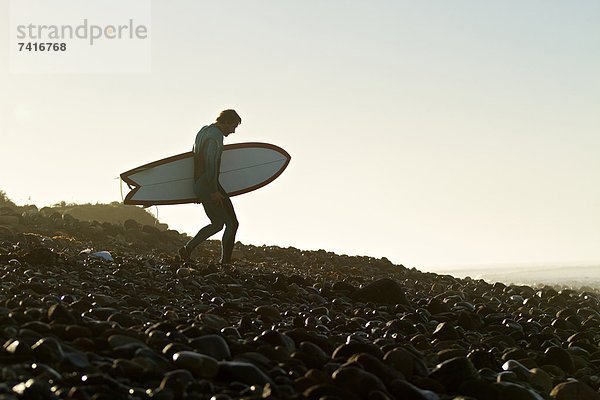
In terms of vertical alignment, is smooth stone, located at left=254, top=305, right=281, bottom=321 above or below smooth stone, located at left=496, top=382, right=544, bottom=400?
above

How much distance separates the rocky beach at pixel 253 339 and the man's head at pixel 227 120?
7.90 feet

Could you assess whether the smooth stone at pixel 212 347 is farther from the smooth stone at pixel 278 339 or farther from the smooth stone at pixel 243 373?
the smooth stone at pixel 278 339

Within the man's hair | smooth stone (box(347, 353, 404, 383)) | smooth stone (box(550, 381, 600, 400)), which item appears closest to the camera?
smooth stone (box(347, 353, 404, 383))

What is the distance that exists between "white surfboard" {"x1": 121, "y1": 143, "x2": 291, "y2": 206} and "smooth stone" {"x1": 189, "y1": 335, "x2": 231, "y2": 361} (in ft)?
27.8

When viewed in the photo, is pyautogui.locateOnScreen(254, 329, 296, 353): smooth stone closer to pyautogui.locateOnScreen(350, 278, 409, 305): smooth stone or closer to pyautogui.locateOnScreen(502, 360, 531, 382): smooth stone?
pyautogui.locateOnScreen(502, 360, 531, 382): smooth stone

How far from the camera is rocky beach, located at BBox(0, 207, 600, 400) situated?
148 inches

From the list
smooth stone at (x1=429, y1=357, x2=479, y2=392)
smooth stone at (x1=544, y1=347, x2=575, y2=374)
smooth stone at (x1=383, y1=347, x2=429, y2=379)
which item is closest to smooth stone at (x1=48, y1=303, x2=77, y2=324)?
smooth stone at (x1=383, y1=347, x2=429, y2=379)

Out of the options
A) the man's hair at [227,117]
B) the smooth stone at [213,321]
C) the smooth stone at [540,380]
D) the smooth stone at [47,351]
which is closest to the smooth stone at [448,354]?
the smooth stone at [540,380]

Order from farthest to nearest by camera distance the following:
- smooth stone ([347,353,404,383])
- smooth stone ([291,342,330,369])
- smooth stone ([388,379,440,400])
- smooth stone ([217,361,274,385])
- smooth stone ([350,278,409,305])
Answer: smooth stone ([350,278,409,305])
smooth stone ([291,342,330,369])
smooth stone ([347,353,404,383])
smooth stone ([388,379,440,400])
smooth stone ([217,361,274,385])

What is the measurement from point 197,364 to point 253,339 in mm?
1314

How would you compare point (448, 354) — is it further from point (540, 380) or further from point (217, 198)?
point (217, 198)

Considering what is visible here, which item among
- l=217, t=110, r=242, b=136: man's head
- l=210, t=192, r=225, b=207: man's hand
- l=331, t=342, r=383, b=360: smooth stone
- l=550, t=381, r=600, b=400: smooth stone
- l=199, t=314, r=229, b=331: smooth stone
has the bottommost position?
l=550, t=381, r=600, b=400: smooth stone

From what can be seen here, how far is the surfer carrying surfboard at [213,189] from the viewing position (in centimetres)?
1139

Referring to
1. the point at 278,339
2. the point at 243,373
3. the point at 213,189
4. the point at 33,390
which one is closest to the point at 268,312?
the point at 278,339
